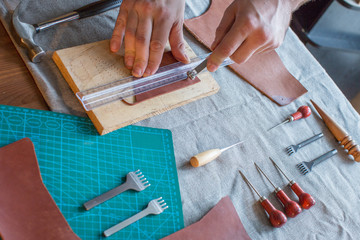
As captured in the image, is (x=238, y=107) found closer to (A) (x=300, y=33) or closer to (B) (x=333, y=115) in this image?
(B) (x=333, y=115)

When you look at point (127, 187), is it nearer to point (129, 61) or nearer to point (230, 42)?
point (129, 61)

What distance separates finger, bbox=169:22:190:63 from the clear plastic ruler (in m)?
0.02

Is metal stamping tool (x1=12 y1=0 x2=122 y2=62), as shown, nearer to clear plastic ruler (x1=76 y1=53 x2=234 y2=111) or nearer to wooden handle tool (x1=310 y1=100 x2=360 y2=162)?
clear plastic ruler (x1=76 y1=53 x2=234 y2=111)

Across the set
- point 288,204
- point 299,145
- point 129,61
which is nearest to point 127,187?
point 129,61

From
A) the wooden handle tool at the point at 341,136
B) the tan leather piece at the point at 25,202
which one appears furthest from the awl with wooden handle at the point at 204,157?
the wooden handle tool at the point at 341,136

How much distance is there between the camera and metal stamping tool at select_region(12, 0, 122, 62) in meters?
0.90

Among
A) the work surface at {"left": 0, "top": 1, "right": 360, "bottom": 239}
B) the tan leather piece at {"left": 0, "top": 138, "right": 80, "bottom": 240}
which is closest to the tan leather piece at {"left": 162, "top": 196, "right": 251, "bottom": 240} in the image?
the work surface at {"left": 0, "top": 1, "right": 360, "bottom": 239}

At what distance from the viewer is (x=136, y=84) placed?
36.7 inches

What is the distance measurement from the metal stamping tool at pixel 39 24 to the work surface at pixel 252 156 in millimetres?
26

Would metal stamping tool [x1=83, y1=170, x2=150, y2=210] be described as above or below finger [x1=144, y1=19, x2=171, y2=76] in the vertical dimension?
below

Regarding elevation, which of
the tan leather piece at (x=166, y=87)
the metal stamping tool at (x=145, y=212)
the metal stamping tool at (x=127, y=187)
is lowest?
the metal stamping tool at (x=145, y=212)

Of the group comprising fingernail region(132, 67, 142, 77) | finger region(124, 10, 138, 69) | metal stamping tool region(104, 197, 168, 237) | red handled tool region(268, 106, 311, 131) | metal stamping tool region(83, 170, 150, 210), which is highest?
finger region(124, 10, 138, 69)

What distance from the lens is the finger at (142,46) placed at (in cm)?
93

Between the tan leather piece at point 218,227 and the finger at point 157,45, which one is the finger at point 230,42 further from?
the tan leather piece at point 218,227
